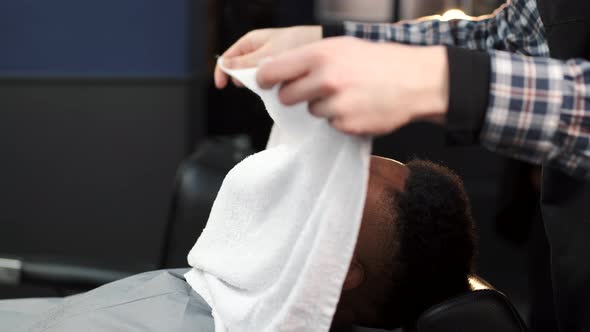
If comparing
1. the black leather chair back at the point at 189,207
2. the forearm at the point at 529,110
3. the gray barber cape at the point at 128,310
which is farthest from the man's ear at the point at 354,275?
the black leather chair back at the point at 189,207

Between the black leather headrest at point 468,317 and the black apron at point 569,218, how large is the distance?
10 cm

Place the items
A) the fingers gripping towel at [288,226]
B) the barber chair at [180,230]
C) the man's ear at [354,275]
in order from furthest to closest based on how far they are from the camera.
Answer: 1. the barber chair at [180,230]
2. the man's ear at [354,275]
3. the fingers gripping towel at [288,226]

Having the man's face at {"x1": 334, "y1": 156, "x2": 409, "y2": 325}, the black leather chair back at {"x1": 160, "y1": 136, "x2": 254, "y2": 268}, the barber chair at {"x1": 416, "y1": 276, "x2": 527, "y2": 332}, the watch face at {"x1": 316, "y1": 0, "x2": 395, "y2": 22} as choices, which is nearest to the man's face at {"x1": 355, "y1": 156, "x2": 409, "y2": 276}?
the man's face at {"x1": 334, "y1": 156, "x2": 409, "y2": 325}

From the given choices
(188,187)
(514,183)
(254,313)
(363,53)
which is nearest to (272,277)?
(254,313)

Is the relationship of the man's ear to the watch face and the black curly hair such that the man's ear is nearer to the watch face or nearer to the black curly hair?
the black curly hair

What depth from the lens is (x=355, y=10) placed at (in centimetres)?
399

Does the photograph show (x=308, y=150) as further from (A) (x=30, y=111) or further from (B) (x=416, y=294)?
(A) (x=30, y=111)

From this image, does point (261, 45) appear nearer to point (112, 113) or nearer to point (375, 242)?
point (375, 242)

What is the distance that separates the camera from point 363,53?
804mm

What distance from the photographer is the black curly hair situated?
4.45ft

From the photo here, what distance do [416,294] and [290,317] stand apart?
44 centimetres

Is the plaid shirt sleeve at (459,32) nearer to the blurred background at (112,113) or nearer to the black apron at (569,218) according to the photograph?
the black apron at (569,218)

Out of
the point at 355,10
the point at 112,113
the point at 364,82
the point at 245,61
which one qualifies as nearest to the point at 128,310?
the point at 245,61

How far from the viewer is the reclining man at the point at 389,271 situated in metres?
1.36
